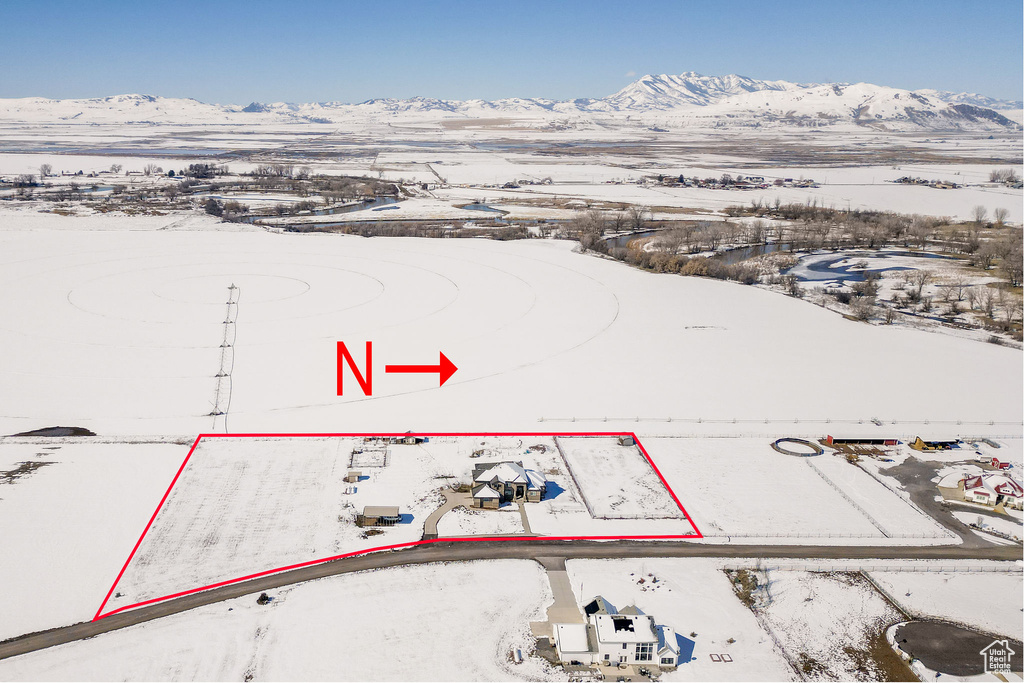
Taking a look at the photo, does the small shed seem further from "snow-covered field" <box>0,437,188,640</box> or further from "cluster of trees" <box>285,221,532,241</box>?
"cluster of trees" <box>285,221,532,241</box>

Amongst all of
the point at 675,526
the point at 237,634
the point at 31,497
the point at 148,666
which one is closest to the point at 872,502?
the point at 675,526

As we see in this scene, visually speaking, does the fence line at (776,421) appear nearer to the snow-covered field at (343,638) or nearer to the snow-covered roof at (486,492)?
the snow-covered roof at (486,492)

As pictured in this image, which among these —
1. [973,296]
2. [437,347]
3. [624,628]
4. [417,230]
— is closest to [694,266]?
[973,296]

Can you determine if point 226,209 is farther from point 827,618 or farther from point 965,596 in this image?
point 965,596

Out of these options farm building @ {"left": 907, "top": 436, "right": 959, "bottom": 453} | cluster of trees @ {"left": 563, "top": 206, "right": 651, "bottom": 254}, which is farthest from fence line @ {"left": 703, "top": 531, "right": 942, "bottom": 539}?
cluster of trees @ {"left": 563, "top": 206, "right": 651, "bottom": 254}

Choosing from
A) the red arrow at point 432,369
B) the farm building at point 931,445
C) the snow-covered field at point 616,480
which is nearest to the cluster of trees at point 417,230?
the red arrow at point 432,369

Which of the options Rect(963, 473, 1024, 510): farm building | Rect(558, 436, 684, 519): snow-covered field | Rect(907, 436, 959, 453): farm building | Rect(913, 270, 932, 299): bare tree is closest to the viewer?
Rect(558, 436, 684, 519): snow-covered field
